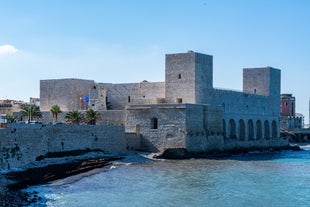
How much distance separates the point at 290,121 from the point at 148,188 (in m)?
66.2

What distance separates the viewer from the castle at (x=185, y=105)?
144ft

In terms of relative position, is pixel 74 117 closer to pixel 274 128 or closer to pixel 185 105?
pixel 185 105

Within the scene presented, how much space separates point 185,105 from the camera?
4366 centimetres

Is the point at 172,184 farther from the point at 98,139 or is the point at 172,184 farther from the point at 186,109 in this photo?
the point at 186,109

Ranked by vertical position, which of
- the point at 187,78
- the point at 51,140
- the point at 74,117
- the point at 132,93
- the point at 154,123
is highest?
the point at 187,78

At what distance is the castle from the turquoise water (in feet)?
22.0

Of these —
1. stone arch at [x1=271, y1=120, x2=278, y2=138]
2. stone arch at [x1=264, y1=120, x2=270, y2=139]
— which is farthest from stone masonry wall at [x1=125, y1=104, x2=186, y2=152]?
stone arch at [x1=271, y1=120, x2=278, y2=138]

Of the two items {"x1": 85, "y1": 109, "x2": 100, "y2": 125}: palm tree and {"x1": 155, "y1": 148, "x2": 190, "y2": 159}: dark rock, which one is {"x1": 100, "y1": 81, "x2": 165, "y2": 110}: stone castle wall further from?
{"x1": 155, "y1": 148, "x2": 190, "y2": 159}: dark rock

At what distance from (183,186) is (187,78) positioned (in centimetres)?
2186

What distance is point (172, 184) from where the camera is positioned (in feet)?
Answer: 93.5

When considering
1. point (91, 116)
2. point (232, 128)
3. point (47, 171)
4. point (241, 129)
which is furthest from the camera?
Answer: point (241, 129)

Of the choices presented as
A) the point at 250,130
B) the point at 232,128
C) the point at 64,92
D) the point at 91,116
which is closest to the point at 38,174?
the point at 91,116

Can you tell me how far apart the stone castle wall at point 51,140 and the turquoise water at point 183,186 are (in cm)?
353

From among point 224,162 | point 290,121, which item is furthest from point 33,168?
point 290,121
